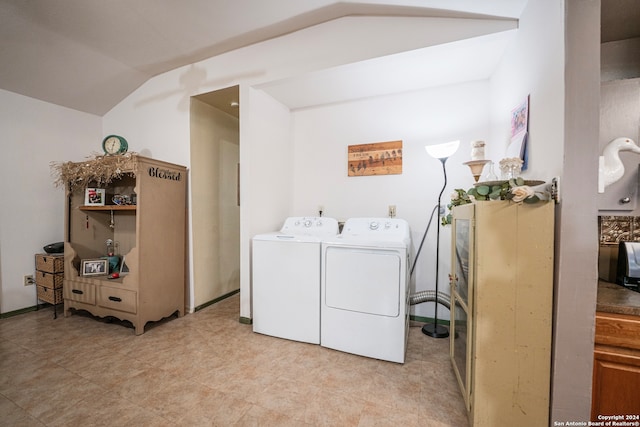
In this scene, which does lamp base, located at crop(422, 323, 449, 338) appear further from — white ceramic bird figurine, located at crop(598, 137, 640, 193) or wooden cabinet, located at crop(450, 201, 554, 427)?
white ceramic bird figurine, located at crop(598, 137, 640, 193)

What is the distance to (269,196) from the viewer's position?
2.76m

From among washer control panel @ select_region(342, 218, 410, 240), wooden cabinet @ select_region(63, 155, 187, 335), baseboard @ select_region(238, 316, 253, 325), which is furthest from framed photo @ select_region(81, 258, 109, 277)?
washer control panel @ select_region(342, 218, 410, 240)

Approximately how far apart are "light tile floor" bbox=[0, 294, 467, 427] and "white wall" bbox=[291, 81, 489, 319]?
43.8 inches

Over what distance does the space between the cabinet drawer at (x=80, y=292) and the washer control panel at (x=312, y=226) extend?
2.14 metres

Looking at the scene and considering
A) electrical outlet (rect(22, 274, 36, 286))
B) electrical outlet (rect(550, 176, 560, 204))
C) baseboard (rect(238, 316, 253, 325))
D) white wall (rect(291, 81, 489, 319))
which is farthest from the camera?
electrical outlet (rect(22, 274, 36, 286))

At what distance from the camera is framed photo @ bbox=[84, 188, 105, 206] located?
9.04ft

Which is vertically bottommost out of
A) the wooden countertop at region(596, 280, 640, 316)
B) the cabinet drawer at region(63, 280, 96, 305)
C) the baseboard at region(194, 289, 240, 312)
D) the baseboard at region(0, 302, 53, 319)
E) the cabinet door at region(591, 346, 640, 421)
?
the baseboard at region(194, 289, 240, 312)

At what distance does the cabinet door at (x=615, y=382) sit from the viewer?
3.36 feet

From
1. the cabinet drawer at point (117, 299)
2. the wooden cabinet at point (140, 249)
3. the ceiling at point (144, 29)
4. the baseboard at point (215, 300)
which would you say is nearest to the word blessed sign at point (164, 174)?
the wooden cabinet at point (140, 249)

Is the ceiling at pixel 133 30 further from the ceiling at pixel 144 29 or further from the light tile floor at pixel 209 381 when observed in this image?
the light tile floor at pixel 209 381

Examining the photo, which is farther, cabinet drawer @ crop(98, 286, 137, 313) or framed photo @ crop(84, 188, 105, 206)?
framed photo @ crop(84, 188, 105, 206)

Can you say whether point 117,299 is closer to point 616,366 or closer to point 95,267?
point 95,267

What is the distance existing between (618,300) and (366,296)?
1336 millimetres

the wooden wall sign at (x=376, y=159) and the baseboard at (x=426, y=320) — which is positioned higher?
the wooden wall sign at (x=376, y=159)
